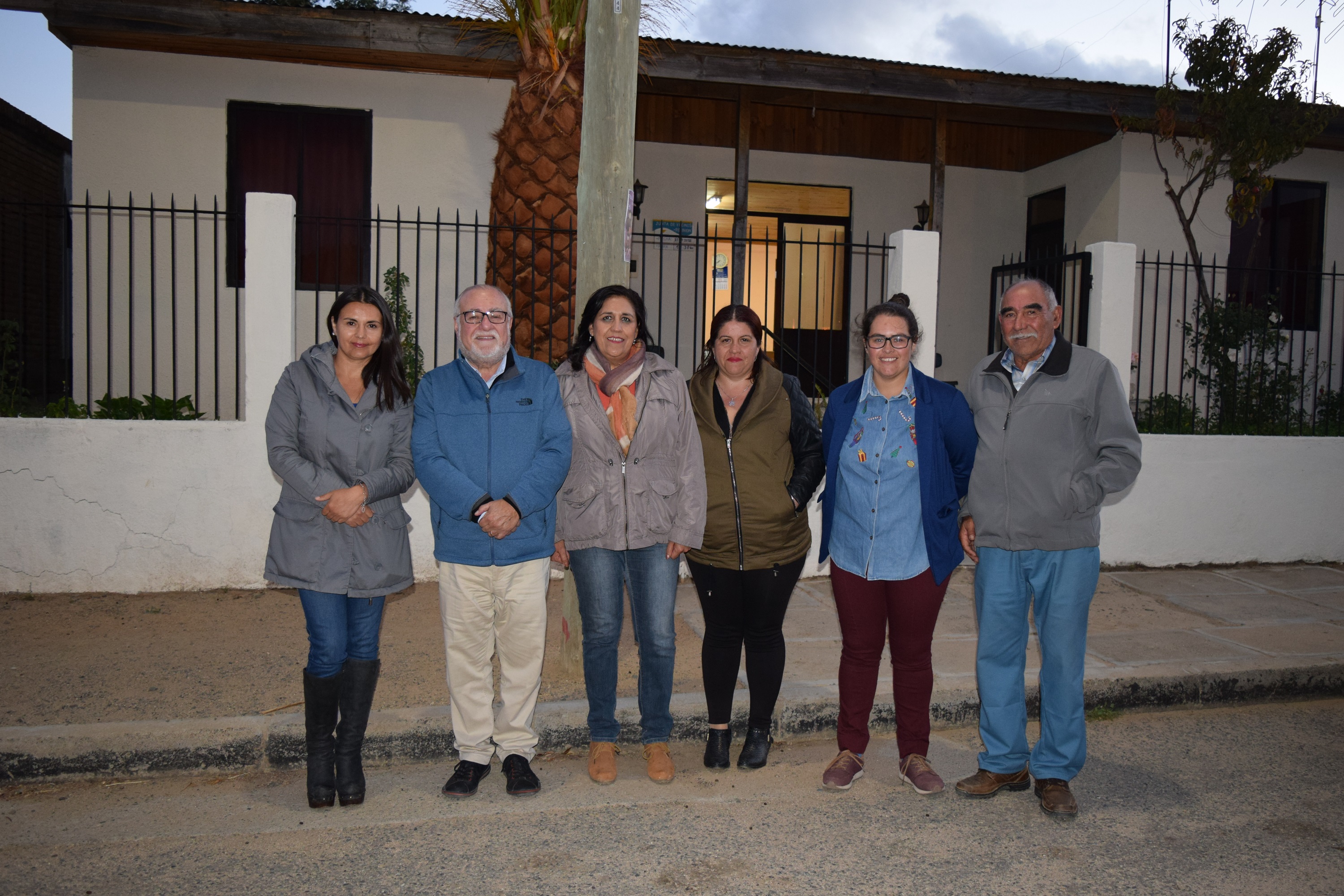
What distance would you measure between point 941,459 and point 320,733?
2.56 metres

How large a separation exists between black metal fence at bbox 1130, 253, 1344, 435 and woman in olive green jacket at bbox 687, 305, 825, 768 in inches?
165

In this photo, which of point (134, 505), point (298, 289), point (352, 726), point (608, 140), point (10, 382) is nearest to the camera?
point (352, 726)

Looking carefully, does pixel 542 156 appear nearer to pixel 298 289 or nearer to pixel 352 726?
pixel 298 289

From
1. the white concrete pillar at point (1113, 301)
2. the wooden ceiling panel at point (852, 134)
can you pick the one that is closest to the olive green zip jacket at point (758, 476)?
the white concrete pillar at point (1113, 301)

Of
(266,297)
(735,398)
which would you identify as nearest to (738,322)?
(735,398)

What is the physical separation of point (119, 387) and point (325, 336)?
1779 millimetres

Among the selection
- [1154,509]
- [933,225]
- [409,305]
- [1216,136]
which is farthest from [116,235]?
[1216,136]

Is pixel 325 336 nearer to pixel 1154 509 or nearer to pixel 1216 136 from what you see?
pixel 1154 509

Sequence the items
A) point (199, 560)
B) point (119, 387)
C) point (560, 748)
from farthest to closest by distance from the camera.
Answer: point (119, 387) → point (199, 560) → point (560, 748)

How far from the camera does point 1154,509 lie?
7484mm

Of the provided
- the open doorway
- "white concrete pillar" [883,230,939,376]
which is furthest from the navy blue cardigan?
the open doorway

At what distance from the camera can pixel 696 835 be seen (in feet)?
11.0

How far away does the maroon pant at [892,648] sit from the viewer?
12.0 feet

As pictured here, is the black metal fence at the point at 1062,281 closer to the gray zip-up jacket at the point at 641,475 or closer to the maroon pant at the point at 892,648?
the maroon pant at the point at 892,648
